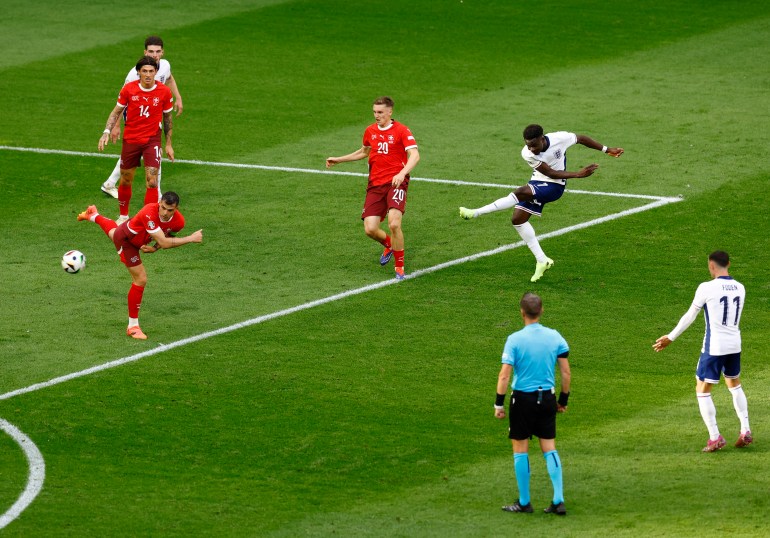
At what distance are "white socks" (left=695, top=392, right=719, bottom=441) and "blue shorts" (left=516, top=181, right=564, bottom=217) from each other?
587 cm

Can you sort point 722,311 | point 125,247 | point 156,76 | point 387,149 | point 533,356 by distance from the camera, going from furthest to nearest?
1. point 156,76
2. point 387,149
3. point 125,247
4. point 722,311
5. point 533,356

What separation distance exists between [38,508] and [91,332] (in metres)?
5.03

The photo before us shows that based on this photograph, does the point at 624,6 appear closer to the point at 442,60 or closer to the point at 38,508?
the point at 442,60

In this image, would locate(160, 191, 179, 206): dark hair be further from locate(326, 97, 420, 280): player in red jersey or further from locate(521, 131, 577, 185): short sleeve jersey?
locate(521, 131, 577, 185): short sleeve jersey

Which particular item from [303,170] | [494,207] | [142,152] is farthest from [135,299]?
[303,170]

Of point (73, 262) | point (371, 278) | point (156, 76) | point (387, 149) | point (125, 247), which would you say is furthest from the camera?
point (156, 76)

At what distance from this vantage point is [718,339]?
13.4 metres

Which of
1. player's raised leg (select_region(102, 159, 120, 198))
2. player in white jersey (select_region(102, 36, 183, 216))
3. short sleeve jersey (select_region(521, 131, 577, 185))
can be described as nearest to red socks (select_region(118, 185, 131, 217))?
player in white jersey (select_region(102, 36, 183, 216))

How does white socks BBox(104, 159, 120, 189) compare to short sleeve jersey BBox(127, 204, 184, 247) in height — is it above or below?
above

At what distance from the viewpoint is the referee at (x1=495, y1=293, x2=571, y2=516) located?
38.5 feet

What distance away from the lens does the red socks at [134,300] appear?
1667 centimetres

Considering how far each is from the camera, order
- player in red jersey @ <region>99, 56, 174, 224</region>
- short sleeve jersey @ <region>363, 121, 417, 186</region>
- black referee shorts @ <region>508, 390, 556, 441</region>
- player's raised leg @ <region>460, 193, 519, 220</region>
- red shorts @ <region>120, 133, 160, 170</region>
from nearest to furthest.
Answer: black referee shorts @ <region>508, 390, 556, 441</region> < short sleeve jersey @ <region>363, 121, 417, 186</region> < player's raised leg @ <region>460, 193, 519, 220</region> < player in red jersey @ <region>99, 56, 174, 224</region> < red shorts @ <region>120, 133, 160, 170</region>

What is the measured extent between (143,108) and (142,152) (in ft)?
2.31

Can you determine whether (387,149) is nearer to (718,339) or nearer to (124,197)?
(124,197)
